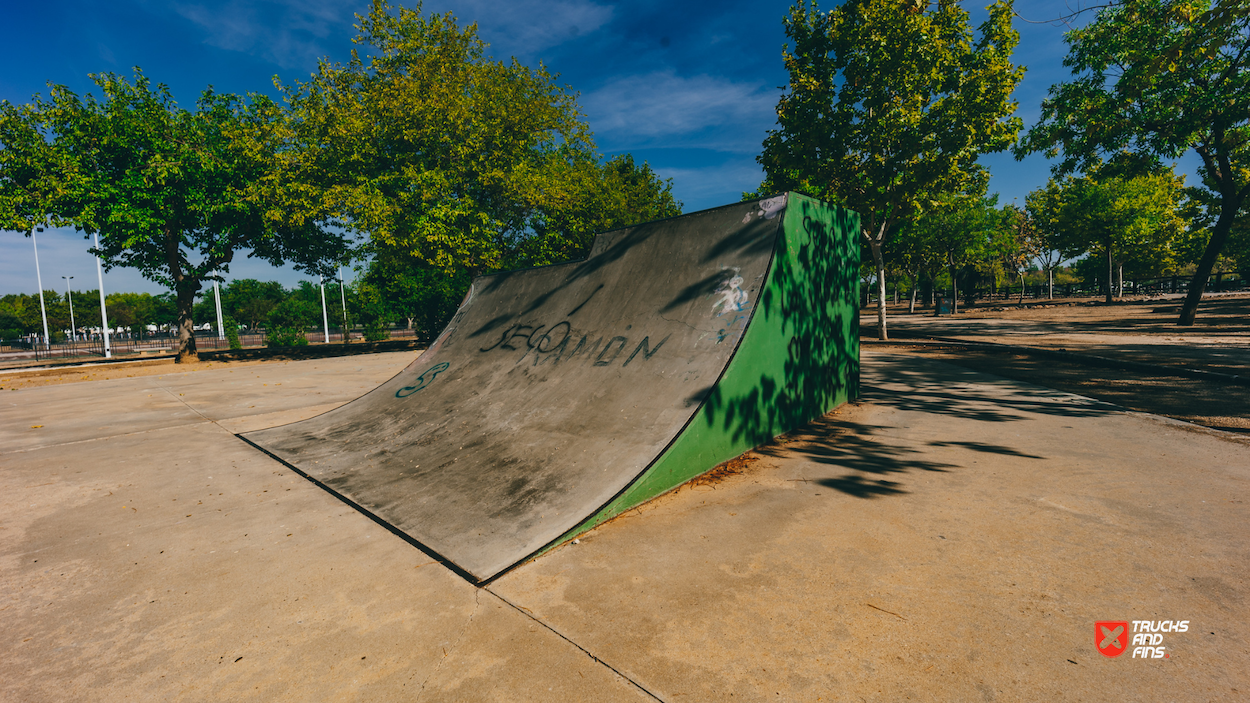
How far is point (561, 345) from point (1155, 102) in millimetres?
20181

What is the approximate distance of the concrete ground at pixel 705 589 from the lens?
2062 mm

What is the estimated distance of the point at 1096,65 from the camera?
49.3 feet

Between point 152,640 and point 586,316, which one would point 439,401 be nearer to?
point 586,316

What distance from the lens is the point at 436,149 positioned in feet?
61.0

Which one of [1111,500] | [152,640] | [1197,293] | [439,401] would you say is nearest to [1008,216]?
[1197,293]

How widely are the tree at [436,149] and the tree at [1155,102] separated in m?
16.6

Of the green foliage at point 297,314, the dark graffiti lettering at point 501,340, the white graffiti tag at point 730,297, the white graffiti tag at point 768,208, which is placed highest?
the green foliage at point 297,314

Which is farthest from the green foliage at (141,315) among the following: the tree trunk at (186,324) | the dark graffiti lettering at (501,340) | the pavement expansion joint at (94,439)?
the dark graffiti lettering at (501,340)

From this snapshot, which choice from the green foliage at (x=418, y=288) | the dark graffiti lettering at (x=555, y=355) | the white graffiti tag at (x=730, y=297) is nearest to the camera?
the white graffiti tag at (x=730, y=297)

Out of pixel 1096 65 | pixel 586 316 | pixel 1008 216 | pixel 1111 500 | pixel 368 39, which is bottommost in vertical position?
pixel 1111 500

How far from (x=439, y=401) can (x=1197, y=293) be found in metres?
23.7

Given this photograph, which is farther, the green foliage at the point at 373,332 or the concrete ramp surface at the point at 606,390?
the green foliage at the point at 373,332

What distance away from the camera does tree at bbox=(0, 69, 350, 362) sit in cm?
1484

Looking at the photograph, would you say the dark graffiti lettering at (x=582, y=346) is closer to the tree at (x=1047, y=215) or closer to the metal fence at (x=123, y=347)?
the metal fence at (x=123, y=347)
